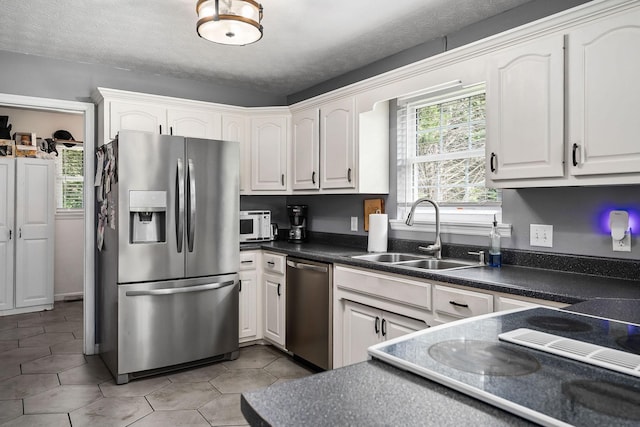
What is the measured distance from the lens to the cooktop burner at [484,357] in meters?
0.86

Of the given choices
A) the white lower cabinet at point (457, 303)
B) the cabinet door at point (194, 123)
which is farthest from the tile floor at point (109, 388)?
the cabinet door at point (194, 123)

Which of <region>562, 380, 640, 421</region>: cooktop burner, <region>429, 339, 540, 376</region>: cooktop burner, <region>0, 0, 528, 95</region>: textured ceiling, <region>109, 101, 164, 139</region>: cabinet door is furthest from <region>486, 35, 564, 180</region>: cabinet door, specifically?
<region>109, 101, 164, 139</region>: cabinet door

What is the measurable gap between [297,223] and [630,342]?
3.33 m

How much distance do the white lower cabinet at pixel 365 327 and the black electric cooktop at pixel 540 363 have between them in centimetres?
129

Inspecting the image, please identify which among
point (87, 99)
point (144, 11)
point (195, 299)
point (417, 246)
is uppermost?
point (144, 11)

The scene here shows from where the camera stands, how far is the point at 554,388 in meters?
0.77

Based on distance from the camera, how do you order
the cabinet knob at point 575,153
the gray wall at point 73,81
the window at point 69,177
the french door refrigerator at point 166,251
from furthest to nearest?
the window at point 69,177 → the gray wall at point 73,81 → the french door refrigerator at point 166,251 → the cabinet knob at point 575,153

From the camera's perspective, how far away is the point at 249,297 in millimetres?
3746

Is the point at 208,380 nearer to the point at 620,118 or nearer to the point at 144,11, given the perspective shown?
the point at 144,11

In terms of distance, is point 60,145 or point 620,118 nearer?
point 620,118

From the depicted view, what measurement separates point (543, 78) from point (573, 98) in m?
0.19

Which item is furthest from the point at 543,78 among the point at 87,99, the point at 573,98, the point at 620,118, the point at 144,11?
the point at 87,99

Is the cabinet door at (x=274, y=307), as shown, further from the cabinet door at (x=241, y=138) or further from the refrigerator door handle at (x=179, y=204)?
the cabinet door at (x=241, y=138)

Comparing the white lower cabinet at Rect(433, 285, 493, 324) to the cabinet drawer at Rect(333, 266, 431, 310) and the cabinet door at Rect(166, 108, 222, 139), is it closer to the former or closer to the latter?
the cabinet drawer at Rect(333, 266, 431, 310)
